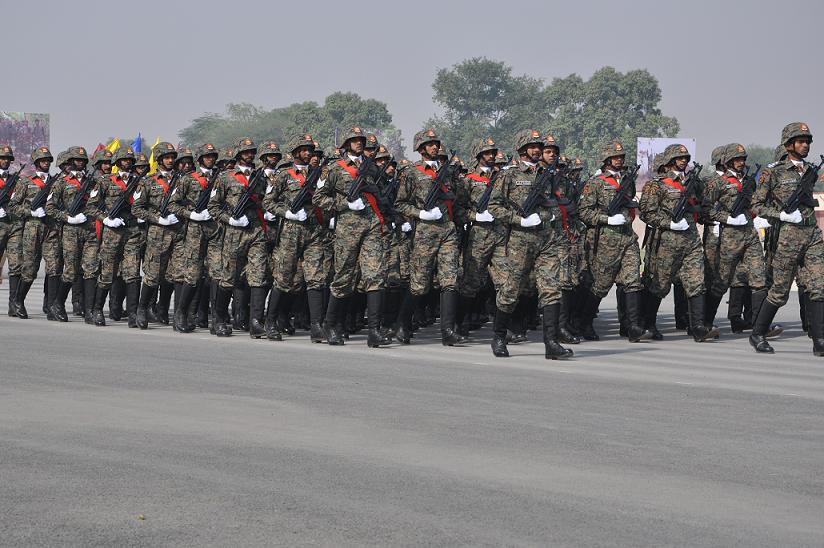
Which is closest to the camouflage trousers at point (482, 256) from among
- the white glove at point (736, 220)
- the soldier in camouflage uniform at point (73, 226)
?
the white glove at point (736, 220)

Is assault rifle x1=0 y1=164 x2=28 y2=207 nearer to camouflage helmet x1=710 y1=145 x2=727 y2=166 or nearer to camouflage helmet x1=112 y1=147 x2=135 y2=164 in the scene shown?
camouflage helmet x1=112 y1=147 x2=135 y2=164

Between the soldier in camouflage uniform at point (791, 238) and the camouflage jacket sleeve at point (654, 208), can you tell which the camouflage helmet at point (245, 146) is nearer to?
the camouflage jacket sleeve at point (654, 208)

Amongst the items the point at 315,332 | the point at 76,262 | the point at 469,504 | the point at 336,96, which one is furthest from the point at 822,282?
the point at 336,96

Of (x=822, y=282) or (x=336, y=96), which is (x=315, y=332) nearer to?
(x=822, y=282)

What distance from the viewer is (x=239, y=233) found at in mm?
15523

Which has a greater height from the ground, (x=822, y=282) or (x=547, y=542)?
(x=822, y=282)

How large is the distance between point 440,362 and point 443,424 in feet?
12.5

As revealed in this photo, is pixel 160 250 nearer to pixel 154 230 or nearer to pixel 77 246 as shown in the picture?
pixel 154 230

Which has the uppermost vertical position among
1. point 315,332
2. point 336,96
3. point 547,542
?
point 336,96

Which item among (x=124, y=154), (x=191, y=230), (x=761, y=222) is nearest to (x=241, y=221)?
(x=191, y=230)

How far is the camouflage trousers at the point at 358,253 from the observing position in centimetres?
1405

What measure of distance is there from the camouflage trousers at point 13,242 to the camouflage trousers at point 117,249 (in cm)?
142

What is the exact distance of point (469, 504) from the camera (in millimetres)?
6633

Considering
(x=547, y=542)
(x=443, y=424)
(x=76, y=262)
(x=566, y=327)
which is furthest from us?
(x=76, y=262)
